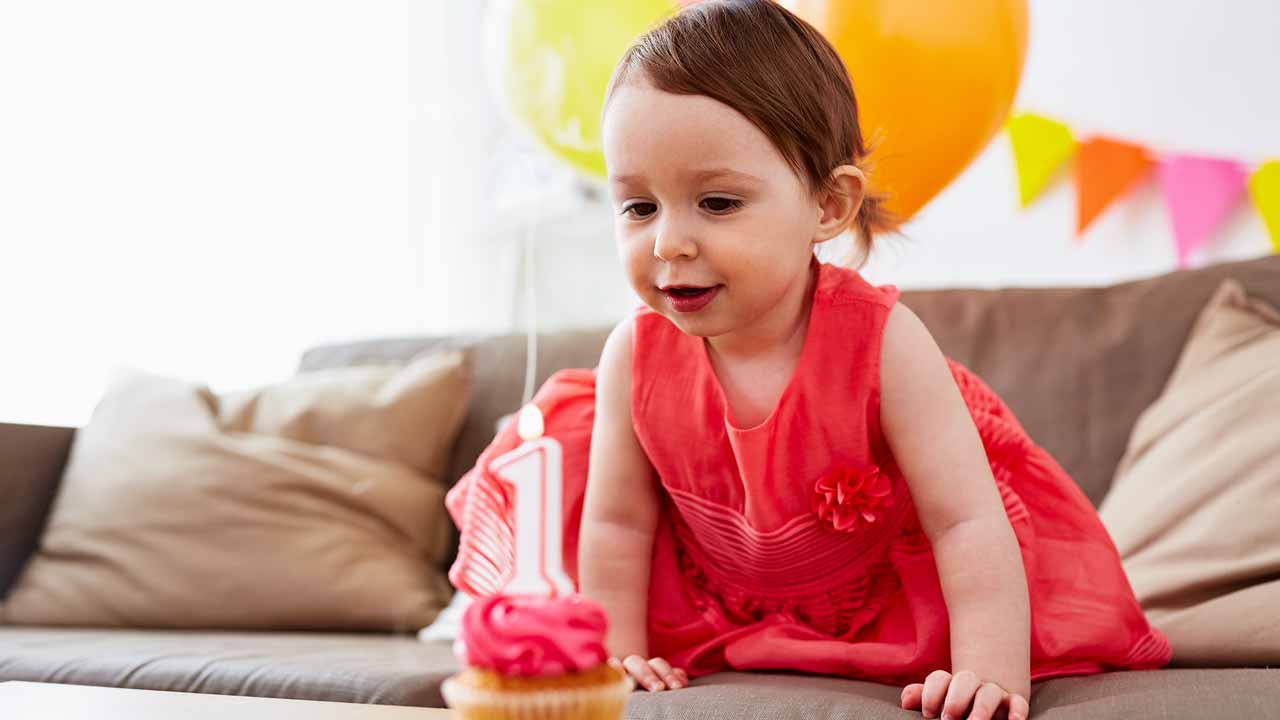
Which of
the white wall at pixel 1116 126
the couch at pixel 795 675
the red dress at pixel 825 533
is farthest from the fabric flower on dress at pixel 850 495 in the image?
the white wall at pixel 1116 126

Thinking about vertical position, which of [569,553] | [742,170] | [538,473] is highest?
[742,170]

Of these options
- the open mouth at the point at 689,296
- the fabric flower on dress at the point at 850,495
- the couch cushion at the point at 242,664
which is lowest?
the couch cushion at the point at 242,664

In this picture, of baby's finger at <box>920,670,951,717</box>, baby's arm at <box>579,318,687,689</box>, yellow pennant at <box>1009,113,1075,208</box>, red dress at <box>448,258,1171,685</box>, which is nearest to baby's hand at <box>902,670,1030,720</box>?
baby's finger at <box>920,670,951,717</box>

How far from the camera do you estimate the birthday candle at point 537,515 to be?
0.56 metres

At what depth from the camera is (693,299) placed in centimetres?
107

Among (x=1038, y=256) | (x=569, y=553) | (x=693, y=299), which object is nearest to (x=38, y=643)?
(x=569, y=553)

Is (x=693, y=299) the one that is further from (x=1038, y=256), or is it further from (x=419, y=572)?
(x=1038, y=256)

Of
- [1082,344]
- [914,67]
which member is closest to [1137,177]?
[1082,344]

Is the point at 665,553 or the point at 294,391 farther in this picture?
the point at 294,391

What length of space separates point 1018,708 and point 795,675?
294 mm

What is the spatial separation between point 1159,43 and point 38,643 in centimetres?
197

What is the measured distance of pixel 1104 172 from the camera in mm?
2121

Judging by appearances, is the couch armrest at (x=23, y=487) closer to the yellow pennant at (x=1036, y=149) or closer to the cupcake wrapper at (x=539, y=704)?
the cupcake wrapper at (x=539, y=704)

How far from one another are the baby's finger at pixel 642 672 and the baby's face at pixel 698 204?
1.05 feet
